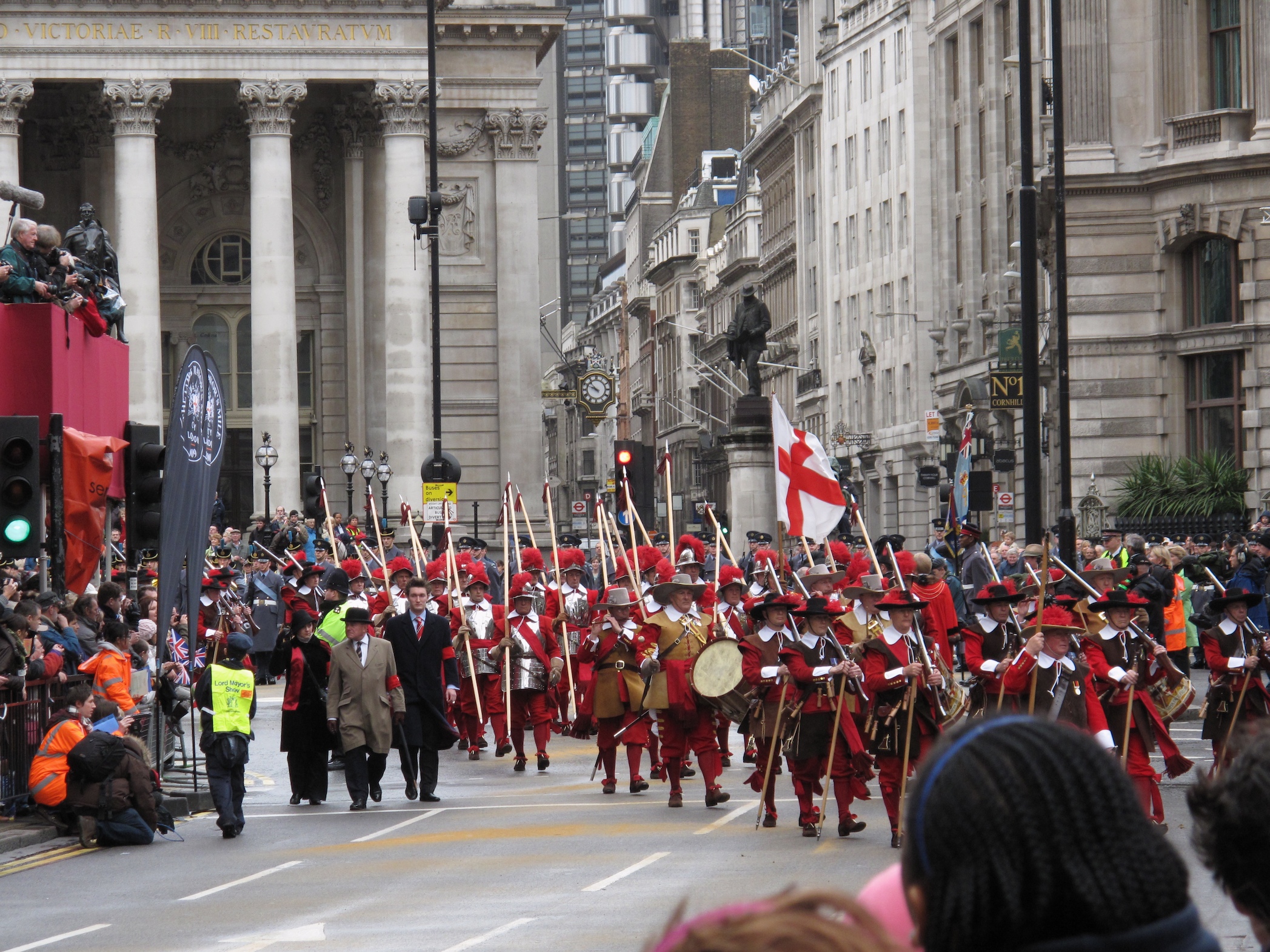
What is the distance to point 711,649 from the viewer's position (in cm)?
1759

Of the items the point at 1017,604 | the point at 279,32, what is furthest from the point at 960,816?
the point at 279,32

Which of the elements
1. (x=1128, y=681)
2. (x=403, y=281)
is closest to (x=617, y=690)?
(x=1128, y=681)

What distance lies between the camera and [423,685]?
63.4ft

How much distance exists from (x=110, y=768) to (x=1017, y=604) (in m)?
7.31

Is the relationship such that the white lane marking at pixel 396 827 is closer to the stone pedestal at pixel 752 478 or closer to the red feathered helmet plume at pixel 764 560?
the red feathered helmet plume at pixel 764 560

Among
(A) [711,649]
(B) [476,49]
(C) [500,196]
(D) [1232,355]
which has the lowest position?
(A) [711,649]

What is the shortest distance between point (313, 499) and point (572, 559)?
22.4 metres

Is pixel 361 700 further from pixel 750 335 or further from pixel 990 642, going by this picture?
pixel 750 335

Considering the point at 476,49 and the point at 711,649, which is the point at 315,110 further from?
the point at 711,649

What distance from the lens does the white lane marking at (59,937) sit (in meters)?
11.4

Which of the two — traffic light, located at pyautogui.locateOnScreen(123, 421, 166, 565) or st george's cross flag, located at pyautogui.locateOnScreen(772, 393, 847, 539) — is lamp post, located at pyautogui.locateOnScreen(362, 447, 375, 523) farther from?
traffic light, located at pyautogui.locateOnScreen(123, 421, 166, 565)

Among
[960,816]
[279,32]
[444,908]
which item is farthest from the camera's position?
[279,32]

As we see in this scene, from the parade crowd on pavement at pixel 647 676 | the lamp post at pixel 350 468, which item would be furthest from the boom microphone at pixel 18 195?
the lamp post at pixel 350 468

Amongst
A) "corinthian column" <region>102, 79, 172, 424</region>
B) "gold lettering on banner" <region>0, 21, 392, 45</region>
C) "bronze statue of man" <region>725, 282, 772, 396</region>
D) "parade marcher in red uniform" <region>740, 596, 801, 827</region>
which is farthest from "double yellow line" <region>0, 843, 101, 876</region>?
"gold lettering on banner" <region>0, 21, 392, 45</region>
